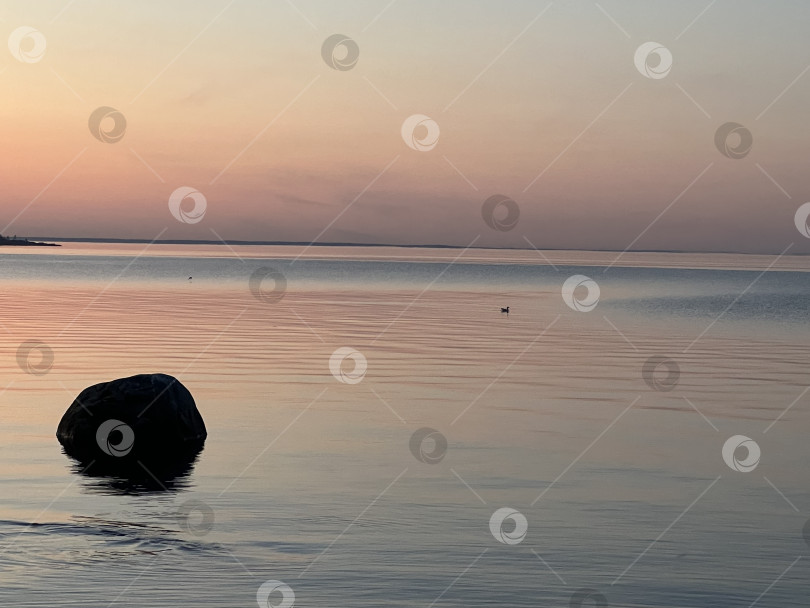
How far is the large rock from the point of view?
17.4 meters

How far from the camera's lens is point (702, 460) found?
57.4 ft

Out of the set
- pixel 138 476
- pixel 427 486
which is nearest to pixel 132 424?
pixel 138 476

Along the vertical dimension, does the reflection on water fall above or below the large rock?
below

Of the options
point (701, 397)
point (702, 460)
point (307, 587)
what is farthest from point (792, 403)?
point (307, 587)

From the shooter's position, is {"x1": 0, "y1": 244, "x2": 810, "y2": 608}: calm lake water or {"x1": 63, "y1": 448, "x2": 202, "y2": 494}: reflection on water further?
{"x1": 63, "y1": 448, "x2": 202, "y2": 494}: reflection on water

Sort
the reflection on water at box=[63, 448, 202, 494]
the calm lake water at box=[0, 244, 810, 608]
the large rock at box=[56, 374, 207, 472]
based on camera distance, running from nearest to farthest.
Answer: the calm lake water at box=[0, 244, 810, 608], the reflection on water at box=[63, 448, 202, 494], the large rock at box=[56, 374, 207, 472]

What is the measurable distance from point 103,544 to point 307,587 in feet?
8.62

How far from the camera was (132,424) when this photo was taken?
17484mm

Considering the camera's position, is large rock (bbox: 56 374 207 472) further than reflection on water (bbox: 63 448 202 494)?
Yes

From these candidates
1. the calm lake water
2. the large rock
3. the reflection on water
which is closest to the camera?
the calm lake water

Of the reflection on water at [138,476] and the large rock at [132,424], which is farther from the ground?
the large rock at [132,424]

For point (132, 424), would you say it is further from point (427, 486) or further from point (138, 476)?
point (427, 486)

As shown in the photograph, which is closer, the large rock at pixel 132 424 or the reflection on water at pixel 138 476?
the reflection on water at pixel 138 476

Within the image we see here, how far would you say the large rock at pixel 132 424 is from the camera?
17359 mm
